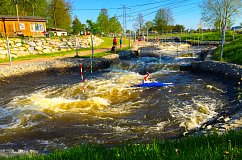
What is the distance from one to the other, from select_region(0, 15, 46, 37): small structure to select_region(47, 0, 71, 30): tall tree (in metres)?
21.7

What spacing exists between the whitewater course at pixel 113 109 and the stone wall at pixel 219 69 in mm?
Answer: 76

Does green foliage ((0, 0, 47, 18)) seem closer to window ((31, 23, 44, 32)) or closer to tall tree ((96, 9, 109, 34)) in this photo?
window ((31, 23, 44, 32))

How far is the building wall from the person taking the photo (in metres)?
40.2

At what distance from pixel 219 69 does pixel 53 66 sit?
1620 centimetres

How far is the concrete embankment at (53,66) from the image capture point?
23539mm

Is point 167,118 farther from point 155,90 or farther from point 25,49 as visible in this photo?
point 25,49

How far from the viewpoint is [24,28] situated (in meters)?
42.9

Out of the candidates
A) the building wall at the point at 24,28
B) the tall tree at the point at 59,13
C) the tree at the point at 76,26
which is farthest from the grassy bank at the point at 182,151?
the tree at the point at 76,26

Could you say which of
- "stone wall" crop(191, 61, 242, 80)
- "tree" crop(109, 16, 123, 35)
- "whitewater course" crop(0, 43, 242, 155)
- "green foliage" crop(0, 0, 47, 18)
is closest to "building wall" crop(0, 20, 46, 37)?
"green foliage" crop(0, 0, 47, 18)

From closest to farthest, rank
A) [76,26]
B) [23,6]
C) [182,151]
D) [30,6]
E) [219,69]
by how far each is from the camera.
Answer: [182,151] → [219,69] → [23,6] → [30,6] → [76,26]

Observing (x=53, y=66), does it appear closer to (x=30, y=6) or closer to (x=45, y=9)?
(x=30, y=6)

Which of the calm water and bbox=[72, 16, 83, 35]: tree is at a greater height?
bbox=[72, 16, 83, 35]: tree

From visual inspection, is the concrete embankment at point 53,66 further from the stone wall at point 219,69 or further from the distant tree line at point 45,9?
the distant tree line at point 45,9

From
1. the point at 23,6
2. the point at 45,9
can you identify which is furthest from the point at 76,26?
the point at 23,6
